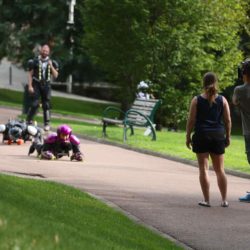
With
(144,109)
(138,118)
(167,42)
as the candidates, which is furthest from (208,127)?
(167,42)

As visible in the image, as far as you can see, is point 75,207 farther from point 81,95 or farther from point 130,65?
point 81,95

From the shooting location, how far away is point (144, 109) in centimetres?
2377

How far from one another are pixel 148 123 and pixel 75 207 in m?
12.1

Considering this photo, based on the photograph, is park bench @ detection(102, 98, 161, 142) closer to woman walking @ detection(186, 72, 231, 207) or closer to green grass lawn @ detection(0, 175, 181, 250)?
woman walking @ detection(186, 72, 231, 207)

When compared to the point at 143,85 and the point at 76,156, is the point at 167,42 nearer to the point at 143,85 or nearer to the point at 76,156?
the point at 143,85

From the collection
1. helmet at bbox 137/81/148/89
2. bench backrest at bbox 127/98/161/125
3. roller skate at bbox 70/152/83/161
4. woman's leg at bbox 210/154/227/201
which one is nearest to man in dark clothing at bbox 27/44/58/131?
bench backrest at bbox 127/98/161/125

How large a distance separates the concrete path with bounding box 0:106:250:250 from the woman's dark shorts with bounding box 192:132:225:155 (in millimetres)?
734

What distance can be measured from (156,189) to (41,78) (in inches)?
344

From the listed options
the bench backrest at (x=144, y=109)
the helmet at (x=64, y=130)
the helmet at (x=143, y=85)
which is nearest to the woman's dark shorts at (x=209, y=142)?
the helmet at (x=64, y=130)

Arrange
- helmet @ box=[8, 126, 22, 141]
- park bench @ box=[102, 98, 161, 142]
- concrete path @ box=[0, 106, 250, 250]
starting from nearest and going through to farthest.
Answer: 1. concrete path @ box=[0, 106, 250, 250]
2. helmet @ box=[8, 126, 22, 141]
3. park bench @ box=[102, 98, 161, 142]

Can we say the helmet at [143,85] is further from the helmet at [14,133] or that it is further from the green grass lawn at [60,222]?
the green grass lawn at [60,222]

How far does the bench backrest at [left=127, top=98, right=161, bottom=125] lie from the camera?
22.8 m

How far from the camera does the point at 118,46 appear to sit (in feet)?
95.9

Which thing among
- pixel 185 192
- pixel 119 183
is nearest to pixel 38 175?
pixel 119 183
